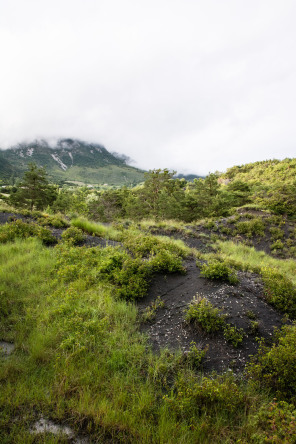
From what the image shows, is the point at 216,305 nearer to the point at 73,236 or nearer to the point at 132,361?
the point at 132,361

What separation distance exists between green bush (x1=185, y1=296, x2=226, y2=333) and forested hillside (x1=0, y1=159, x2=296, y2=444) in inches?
0.9

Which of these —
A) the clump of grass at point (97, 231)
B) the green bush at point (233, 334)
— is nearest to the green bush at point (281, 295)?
the green bush at point (233, 334)

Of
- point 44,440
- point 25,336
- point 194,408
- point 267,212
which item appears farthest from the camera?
point 267,212

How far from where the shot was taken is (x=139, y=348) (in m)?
3.46

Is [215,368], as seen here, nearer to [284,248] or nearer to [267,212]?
[284,248]

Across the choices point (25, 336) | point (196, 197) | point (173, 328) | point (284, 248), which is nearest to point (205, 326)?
point (173, 328)

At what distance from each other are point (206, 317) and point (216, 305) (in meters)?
0.70

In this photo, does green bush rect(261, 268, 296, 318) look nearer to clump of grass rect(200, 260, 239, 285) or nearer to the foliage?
clump of grass rect(200, 260, 239, 285)

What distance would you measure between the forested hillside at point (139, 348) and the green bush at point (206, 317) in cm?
2

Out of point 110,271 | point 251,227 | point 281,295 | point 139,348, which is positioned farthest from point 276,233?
point 139,348

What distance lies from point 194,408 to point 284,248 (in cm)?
1352

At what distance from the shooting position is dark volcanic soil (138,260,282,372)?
11.8 ft

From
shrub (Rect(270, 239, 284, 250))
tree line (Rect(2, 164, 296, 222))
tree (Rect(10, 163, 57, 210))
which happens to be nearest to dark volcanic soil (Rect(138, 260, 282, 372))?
shrub (Rect(270, 239, 284, 250))

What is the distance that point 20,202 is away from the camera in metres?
31.7
